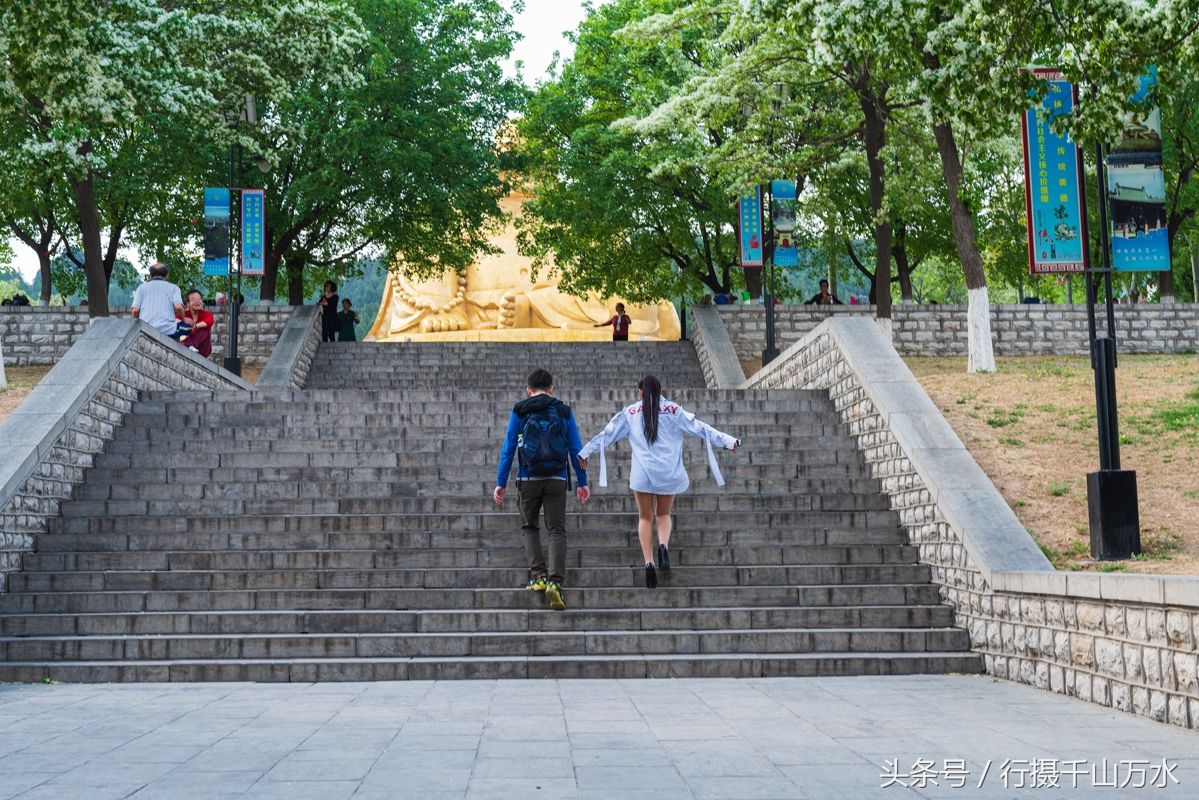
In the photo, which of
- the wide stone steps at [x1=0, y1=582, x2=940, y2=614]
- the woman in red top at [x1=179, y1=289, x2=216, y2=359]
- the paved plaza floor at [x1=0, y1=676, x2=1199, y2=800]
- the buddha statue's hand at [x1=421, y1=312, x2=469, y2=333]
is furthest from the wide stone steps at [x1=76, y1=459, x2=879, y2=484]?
the buddha statue's hand at [x1=421, y1=312, x2=469, y2=333]

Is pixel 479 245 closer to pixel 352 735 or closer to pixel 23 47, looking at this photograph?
pixel 23 47

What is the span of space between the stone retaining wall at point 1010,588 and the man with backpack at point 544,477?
2821mm

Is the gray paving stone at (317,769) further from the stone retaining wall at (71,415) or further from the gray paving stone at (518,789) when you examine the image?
the stone retaining wall at (71,415)

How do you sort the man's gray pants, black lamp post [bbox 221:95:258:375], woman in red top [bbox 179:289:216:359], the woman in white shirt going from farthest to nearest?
black lamp post [bbox 221:95:258:375] < woman in red top [bbox 179:289:216:359] < the woman in white shirt < the man's gray pants

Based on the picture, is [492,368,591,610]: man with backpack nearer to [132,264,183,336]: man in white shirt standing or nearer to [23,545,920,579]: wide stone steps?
[23,545,920,579]: wide stone steps

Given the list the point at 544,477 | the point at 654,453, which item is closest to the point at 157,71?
the point at 544,477

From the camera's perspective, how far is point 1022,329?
24484mm

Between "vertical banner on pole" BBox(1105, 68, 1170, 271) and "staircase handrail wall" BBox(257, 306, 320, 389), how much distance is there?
13.4 m

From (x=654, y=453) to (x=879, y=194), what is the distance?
15.1 metres

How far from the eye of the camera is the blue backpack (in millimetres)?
8984

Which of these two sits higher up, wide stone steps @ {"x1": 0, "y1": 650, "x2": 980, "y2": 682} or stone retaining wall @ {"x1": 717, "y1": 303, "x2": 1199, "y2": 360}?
stone retaining wall @ {"x1": 717, "y1": 303, "x2": 1199, "y2": 360}

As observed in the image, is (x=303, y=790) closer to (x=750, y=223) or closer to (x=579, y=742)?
(x=579, y=742)

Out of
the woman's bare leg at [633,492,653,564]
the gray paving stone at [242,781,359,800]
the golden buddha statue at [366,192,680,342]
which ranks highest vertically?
the golden buddha statue at [366,192,680,342]

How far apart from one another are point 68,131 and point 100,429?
6.72 m
